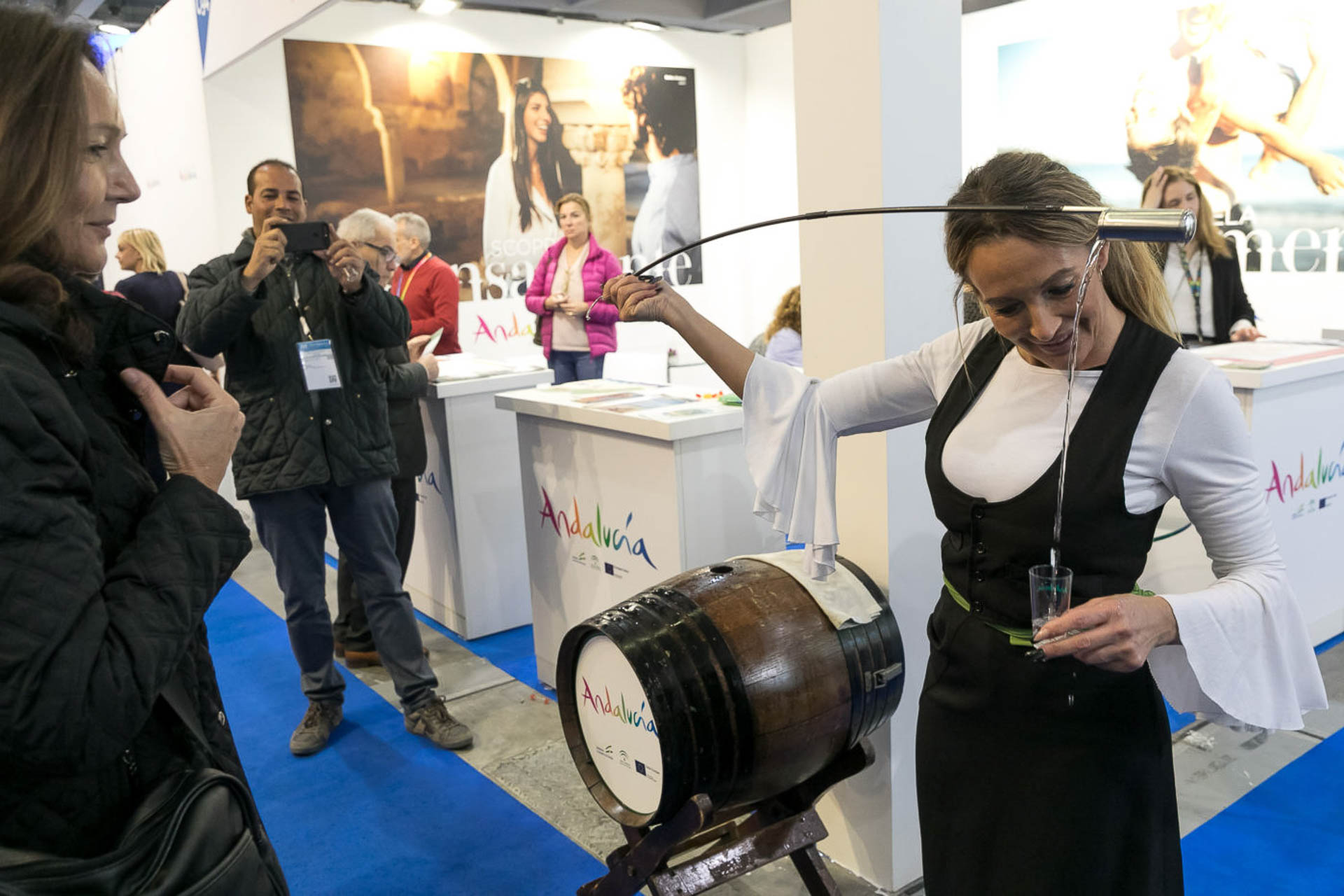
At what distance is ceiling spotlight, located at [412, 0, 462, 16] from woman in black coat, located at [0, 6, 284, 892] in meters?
7.36

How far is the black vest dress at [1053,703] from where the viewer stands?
1.36 meters

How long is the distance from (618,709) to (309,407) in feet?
5.49

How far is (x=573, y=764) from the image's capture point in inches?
126

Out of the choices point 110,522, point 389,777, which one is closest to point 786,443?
point 110,522

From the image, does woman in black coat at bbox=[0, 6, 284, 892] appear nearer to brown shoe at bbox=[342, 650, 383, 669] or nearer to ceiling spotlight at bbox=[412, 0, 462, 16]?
brown shoe at bbox=[342, 650, 383, 669]

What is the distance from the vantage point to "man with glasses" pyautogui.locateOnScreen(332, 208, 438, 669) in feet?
12.5

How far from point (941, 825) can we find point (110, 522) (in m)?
1.27

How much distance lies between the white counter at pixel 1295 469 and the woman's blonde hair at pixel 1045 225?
7.16 feet

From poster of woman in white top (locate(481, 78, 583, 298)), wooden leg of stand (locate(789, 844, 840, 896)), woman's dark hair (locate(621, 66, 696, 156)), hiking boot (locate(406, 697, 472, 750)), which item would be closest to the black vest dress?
wooden leg of stand (locate(789, 844, 840, 896))

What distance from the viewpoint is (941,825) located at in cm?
161

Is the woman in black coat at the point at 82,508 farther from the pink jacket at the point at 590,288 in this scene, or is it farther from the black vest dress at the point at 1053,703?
the pink jacket at the point at 590,288

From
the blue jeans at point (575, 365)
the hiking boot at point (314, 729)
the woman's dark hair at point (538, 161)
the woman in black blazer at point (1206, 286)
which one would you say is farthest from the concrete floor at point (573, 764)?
the woman's dark hair at point (538, 161)

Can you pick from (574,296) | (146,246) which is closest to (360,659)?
(574,296)

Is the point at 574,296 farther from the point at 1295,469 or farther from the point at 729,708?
the point at 729,708
